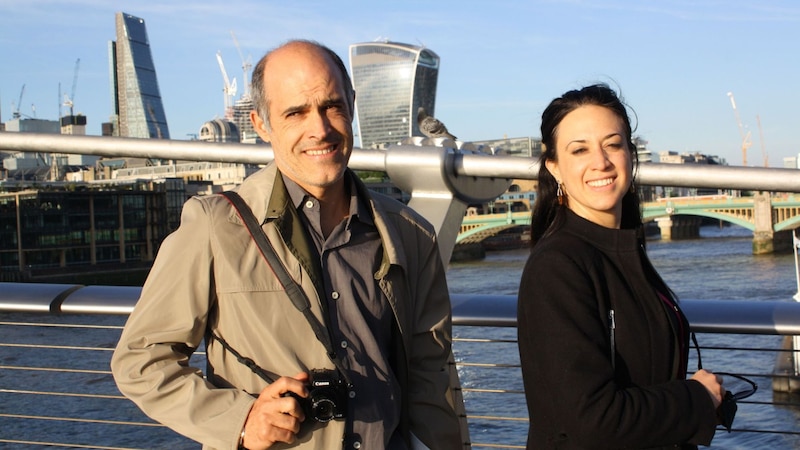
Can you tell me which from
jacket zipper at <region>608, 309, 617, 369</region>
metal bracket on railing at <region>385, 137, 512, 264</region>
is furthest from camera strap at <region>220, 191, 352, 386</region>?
metal bracket on railing at <region>385, 137, 512, 264</region>

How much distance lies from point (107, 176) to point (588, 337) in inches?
2179

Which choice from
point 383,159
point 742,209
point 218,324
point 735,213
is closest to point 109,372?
point 218,324

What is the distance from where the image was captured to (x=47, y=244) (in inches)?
1204

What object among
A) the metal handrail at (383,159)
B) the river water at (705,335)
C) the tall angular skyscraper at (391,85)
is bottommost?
the river water at (705,335)

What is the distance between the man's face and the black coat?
0.28m

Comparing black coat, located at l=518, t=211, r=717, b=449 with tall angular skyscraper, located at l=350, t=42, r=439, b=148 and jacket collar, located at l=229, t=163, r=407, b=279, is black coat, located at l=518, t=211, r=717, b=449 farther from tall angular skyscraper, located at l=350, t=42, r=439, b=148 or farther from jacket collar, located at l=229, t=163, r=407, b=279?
tall angular skyscraper, located at l=350, t=42, r=439, b=148

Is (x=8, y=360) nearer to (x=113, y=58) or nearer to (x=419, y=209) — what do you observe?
(x=419, y=209)

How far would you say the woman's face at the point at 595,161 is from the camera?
1.23 metres

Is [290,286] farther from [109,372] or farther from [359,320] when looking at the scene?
[109,372]

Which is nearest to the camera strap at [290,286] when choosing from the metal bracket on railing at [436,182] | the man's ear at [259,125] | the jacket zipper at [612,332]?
the man's ear at [259,125]

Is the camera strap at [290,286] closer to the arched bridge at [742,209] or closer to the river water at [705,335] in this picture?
the river water at [705,335]

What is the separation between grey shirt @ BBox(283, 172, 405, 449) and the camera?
3.90ft

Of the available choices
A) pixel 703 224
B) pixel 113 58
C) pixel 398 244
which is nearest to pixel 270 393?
pixel 398 244

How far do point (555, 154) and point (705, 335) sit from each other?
11.1 m
